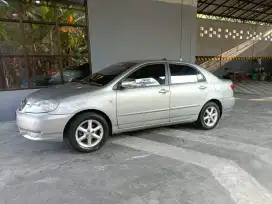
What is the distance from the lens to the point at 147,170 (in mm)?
3105

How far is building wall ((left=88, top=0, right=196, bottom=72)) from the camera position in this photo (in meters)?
6.47

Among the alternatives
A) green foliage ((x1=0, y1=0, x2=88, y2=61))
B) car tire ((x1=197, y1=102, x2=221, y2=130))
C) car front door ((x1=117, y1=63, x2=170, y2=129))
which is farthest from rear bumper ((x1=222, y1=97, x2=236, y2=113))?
green foliage ((x1=0, y1=0, x2=88, y2=61))

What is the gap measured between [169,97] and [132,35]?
3.56 meters

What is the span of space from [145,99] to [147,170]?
1.33 metres

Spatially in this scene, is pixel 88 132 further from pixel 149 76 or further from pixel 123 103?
pixel 149 76

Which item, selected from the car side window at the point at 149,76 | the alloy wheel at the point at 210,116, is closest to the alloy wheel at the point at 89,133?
the car side window at the point at 149,76

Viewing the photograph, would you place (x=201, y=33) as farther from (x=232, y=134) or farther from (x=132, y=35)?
(x=232, y=134)

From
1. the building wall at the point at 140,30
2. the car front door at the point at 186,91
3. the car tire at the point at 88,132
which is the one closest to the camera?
the car tire at the point at 88,132

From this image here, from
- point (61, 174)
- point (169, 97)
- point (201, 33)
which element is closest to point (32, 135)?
point (61, 174)

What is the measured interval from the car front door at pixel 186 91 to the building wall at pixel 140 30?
2.91m

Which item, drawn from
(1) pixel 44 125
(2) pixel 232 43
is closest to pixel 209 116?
(1) pixel 44 125

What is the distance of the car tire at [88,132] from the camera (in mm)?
3484

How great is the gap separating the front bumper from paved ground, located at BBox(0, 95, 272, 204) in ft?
1.24

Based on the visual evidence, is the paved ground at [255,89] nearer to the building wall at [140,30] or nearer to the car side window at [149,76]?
the building wall at [140,30]
